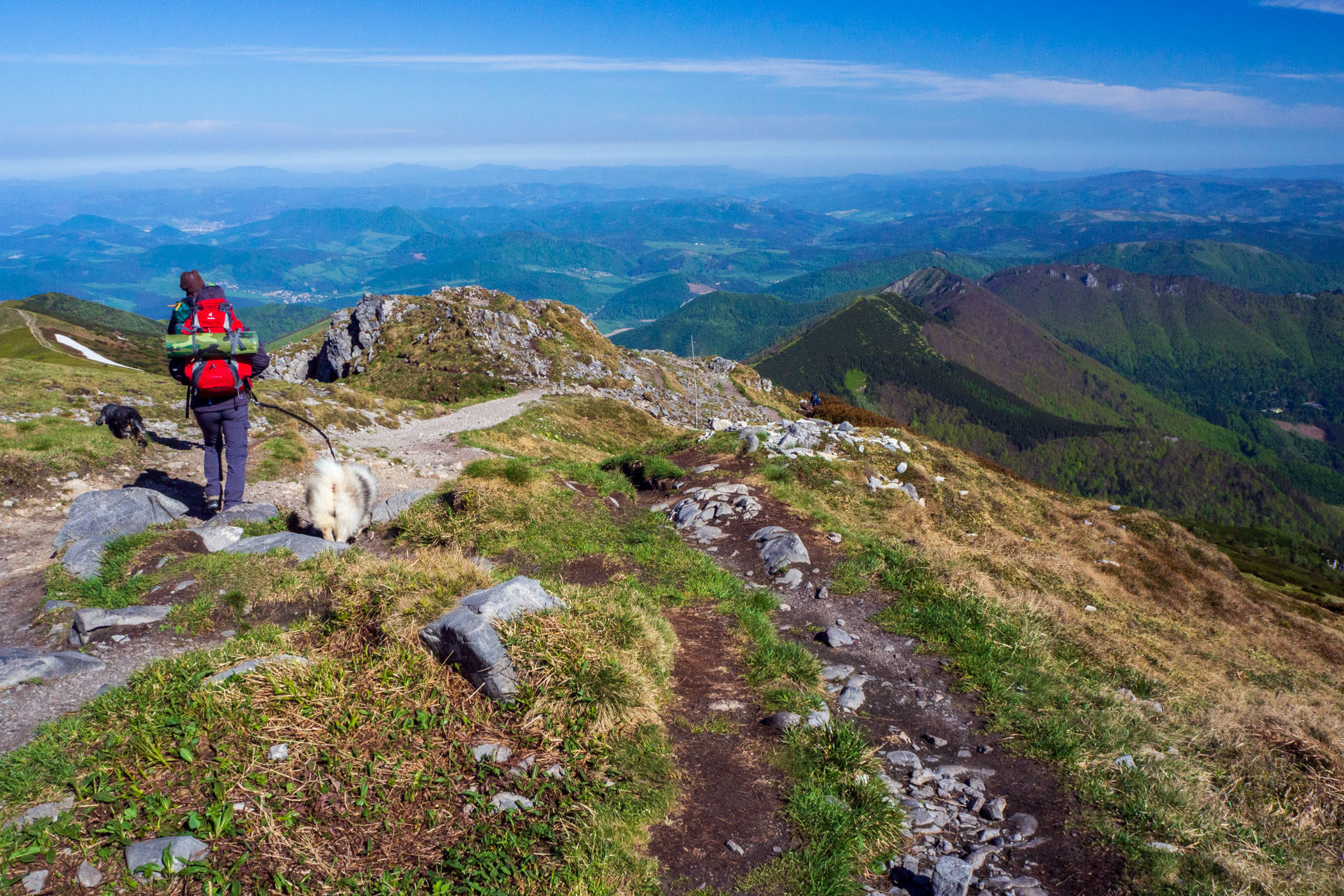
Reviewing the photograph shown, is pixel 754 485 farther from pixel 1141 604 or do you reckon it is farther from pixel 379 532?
pixel 1141 604

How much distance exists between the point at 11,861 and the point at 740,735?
19.6 feet

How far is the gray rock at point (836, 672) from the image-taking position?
855 centimetres

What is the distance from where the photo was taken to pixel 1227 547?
125938mm

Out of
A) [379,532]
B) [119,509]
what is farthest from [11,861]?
[119,509]

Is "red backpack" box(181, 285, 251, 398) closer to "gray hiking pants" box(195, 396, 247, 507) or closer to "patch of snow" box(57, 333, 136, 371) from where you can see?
"gray hiking pants" box(195, 396, 247, 507)

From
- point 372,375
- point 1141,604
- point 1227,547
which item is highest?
point 372,375

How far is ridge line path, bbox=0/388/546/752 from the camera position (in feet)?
20.5

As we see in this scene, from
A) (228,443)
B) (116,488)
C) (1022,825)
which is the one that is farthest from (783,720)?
(116,488)

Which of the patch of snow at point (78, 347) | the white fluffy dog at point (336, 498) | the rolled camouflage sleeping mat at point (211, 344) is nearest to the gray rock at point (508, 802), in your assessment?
the white fluffy dog at point (336, 498)

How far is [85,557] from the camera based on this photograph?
31.0ft

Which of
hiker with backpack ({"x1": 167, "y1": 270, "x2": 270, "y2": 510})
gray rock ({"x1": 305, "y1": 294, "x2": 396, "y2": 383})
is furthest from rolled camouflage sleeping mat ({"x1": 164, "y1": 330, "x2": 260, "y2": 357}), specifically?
gray rock ({"x1": 305, "y1": 294, "x2": 396, "y2": 383})

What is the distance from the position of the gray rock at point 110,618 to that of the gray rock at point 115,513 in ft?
10.1

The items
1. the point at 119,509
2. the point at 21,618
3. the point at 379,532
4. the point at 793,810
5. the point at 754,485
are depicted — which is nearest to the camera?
the point at 793,810

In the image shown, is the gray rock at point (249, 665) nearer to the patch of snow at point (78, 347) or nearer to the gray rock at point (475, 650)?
the gray rock at point (475, 650)
